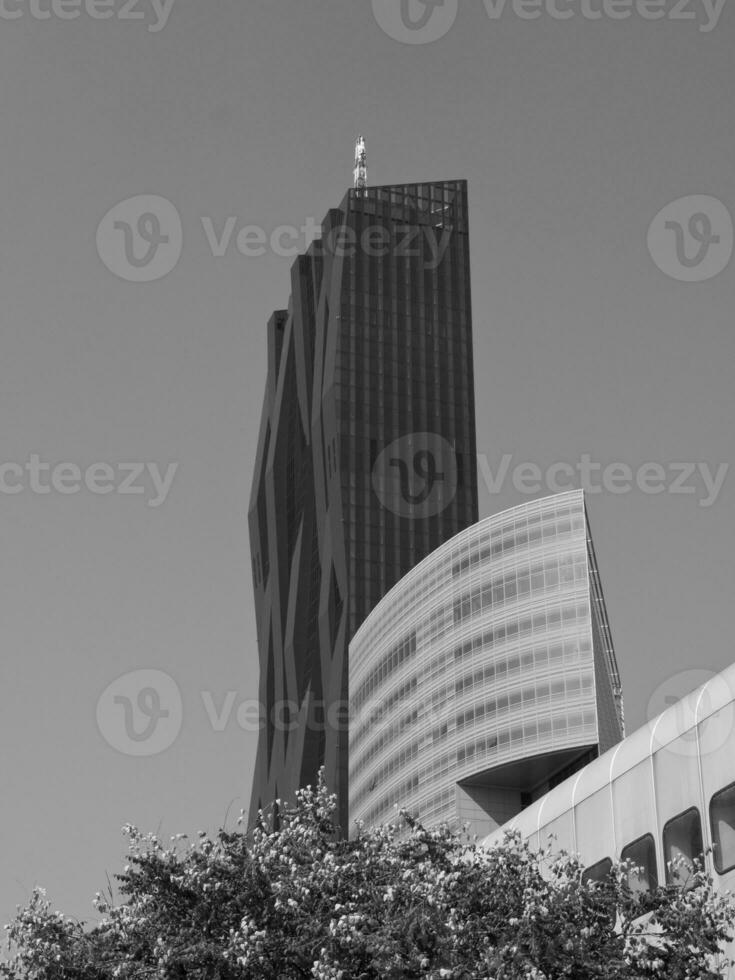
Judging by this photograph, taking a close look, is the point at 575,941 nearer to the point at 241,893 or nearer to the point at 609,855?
the point at 241,893

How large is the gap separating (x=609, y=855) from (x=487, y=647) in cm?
9302

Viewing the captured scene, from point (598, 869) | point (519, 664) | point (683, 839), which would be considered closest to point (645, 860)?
point (683, 839)

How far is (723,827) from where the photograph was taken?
3972cm

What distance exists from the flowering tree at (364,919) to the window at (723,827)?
18.1 ft

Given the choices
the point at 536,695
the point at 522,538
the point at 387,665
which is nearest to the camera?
the point at 536,695

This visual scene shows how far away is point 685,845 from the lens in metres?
41.5

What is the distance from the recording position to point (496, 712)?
135 metres

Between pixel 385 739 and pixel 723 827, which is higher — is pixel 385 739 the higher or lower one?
the higher one

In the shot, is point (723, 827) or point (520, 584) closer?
point (723, 827)

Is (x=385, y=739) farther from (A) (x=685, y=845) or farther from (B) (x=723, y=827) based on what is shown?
(B) (x=723, y=827)

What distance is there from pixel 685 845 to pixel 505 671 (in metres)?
95.0

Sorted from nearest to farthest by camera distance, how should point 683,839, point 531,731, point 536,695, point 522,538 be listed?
point 683,839, point 531,731, point 536,695, point 522,538

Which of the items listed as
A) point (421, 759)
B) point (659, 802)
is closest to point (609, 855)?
point (659, 802)

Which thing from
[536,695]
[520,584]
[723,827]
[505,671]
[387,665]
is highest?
[387,665]
